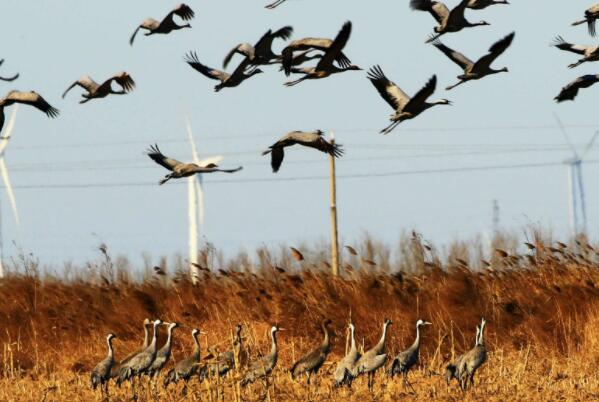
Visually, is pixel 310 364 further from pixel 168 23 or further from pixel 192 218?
pixel 192 218

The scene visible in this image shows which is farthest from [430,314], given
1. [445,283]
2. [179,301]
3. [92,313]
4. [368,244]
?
[368,244]

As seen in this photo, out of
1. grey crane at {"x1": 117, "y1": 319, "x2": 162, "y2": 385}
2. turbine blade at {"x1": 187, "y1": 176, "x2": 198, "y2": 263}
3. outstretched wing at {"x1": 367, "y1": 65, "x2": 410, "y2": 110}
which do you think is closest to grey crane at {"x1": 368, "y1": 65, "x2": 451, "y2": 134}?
outstretched wing at {"x1": 367, "y1": 65, "x2": 410, "y2": 110}

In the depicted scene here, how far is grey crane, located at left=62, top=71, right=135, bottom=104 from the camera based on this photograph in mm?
16734

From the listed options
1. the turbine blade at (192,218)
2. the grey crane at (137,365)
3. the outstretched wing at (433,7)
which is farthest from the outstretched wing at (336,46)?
the turbine blade at (192,218)

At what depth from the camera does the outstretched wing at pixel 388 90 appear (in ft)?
51.7

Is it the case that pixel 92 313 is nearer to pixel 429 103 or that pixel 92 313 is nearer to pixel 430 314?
Result: pixel 430 314

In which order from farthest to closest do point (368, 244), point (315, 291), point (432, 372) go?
point (368, 244)
point (315, 291)
point (432, 372)

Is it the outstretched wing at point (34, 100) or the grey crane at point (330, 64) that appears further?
the outstretched wing at point (34, 100)

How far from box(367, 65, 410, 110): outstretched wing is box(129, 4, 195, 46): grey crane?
6.97ft

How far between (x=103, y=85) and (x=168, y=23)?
3.33 feet

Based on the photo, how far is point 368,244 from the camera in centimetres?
2934

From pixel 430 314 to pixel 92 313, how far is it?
5304 mm

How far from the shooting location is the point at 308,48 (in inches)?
635

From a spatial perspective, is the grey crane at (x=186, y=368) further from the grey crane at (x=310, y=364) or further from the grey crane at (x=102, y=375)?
the grey crane at (x=310, y=364)
